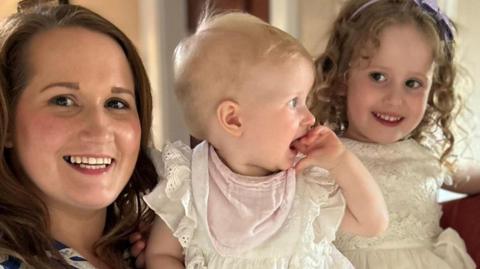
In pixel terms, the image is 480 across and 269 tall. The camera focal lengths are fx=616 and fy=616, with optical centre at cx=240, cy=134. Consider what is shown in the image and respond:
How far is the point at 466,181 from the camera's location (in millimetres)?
1629

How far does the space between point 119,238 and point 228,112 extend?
0.36 m

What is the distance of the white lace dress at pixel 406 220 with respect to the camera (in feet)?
4.71

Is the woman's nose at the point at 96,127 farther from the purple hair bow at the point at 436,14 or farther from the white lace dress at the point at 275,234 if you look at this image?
the purple hair bow at the point at 436,14

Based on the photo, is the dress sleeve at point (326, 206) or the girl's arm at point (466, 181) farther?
the girl's arm at point (466, 181)

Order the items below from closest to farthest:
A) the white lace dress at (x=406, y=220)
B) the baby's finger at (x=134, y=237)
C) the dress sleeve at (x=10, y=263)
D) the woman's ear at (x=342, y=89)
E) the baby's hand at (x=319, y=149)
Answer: the dress sleeve at (x=10, y=263), the baby's hand at (x=319, y=149), the baby's finger at (x=134, y=237), the white lace dress at (x=406, y=220), the woman's ear at (x=342, y=89)

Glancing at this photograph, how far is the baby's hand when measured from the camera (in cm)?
112

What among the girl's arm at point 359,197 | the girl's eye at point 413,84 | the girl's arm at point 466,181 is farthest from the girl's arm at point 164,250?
the girl's arm at point 466,181

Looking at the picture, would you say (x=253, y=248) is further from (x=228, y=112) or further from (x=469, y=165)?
(x=469, y=165)

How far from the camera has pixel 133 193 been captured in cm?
127

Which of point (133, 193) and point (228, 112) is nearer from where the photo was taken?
point (228, 112)

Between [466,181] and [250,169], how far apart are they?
0.75 meters

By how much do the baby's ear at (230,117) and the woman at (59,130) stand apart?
17 centimetres

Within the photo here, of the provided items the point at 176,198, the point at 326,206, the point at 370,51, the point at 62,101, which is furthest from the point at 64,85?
the point at 370,51

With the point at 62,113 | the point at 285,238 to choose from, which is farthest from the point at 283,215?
the point at 62,113
